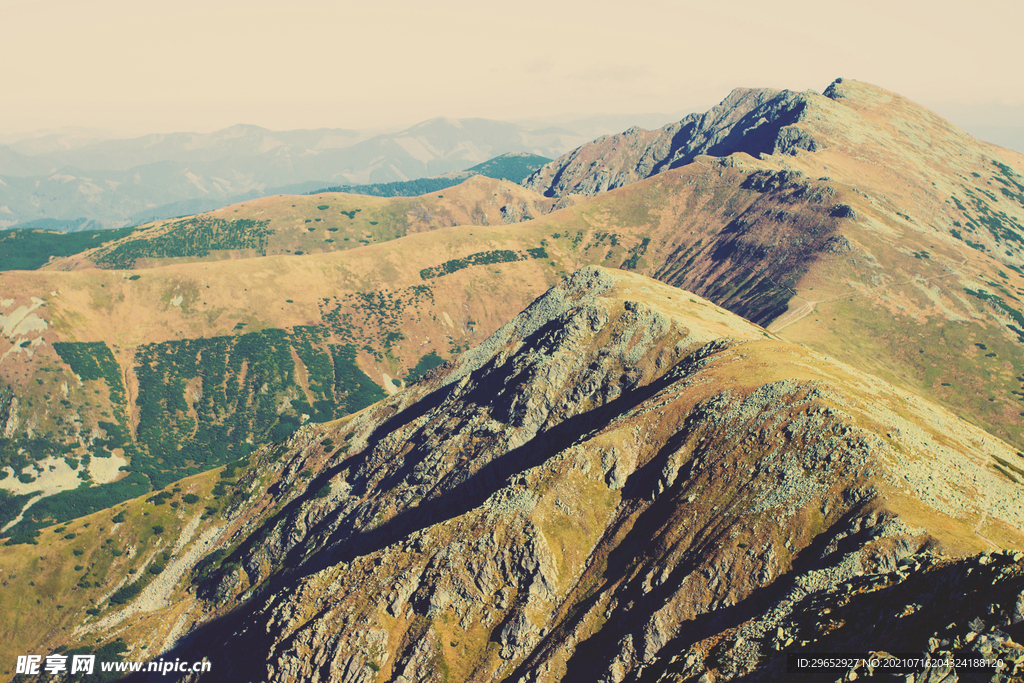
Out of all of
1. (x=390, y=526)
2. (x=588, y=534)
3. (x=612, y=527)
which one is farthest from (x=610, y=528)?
(x=390, y=526)

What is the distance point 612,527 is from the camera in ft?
299

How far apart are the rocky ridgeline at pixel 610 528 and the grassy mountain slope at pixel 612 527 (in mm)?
349

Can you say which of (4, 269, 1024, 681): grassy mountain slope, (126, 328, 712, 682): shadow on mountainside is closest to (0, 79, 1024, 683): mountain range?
(4, 269, 1024, 681): grassy mountain slope

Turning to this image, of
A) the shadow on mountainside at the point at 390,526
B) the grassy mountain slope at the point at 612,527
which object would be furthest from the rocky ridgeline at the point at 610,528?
the shadow on mountainside at the point at 390,526

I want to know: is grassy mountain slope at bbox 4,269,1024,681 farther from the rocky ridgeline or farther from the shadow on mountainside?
the shadow on mountainside

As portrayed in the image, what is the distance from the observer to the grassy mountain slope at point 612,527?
67125 mm

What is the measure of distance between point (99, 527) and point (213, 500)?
27.9 metres

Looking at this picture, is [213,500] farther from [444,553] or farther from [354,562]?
[444,553]

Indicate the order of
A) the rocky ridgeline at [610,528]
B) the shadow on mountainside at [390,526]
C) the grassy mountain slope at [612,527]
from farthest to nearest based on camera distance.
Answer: the shadow on mountainside at [390,526]
the rocky ridgeline at [610,528]
the grassy mountain slope at [612,527]

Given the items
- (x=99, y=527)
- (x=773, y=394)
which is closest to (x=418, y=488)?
(x=773, y=394)

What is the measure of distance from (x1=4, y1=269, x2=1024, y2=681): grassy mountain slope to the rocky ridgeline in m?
0.35

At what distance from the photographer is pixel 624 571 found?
8319 centimetres

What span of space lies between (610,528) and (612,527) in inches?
14.7

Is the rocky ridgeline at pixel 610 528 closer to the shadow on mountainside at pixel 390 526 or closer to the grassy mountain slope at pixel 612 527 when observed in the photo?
the grassy mountain slope at pixel 612 527
